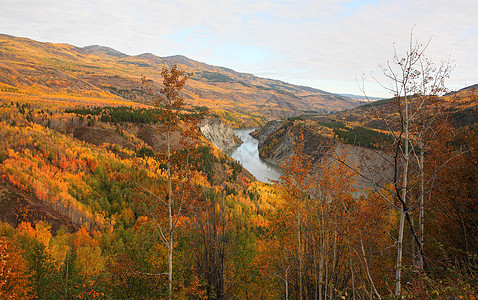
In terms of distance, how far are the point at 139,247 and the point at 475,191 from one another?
61.0ft

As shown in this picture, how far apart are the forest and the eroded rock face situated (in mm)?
60647

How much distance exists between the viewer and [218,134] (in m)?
102

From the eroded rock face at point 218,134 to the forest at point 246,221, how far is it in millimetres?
60647

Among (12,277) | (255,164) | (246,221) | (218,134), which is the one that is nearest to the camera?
(12,277)

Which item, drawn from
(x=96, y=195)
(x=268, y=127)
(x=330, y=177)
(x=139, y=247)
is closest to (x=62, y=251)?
(x=139, y=247)

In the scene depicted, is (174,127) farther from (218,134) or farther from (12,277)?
(218,134)

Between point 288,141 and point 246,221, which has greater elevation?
point 288,141

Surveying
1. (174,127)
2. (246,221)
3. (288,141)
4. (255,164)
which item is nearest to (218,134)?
(255,164)

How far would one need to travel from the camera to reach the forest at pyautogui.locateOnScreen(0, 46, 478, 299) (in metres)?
7.76

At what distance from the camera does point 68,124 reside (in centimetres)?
4072

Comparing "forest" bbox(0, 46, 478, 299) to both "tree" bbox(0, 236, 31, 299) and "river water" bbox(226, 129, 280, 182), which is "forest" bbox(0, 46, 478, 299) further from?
"river water" bbox(226, 129, 280, 182)

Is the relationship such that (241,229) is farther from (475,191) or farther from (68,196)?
(475,191)

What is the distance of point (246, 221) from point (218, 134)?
73.2 m

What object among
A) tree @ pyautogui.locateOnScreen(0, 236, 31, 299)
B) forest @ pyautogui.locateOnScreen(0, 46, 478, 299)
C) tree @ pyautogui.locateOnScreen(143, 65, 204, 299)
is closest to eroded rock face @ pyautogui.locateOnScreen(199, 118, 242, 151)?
forest @ pyautogui.locateOnScreen(0, 46, 478, 299)
